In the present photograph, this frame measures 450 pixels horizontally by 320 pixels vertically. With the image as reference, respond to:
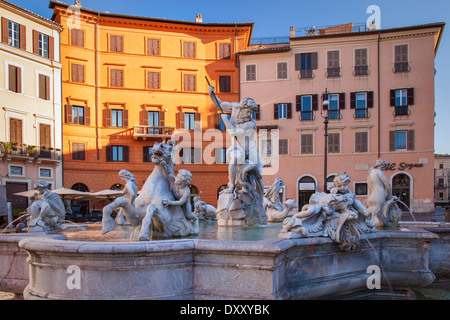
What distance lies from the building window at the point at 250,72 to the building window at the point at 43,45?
15.9 metres

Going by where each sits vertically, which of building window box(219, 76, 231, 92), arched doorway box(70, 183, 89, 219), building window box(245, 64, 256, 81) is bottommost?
arched doorway box(70, 183, 89, 219)

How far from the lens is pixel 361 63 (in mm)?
31828

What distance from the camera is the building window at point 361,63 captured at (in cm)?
3169

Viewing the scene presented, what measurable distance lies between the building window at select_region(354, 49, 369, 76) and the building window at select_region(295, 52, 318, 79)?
10.7 feet

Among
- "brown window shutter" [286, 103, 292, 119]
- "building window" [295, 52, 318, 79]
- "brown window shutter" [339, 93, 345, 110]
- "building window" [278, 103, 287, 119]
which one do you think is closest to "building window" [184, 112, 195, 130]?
"building window" [278, 103, 287, 119]

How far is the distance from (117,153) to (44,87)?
7.32 m

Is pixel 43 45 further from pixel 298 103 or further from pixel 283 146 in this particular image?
pixel 298 103

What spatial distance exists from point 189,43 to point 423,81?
1947cm

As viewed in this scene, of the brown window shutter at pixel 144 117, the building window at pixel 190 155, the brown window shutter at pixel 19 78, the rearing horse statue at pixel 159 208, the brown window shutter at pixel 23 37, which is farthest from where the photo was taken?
the building window at pixel 190 155

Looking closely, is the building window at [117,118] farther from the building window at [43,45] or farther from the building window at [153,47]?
the building window at [43,45]

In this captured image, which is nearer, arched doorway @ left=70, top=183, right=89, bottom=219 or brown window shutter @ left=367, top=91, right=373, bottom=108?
arched doorway @ left=70, top=183, right=89, bottom=219

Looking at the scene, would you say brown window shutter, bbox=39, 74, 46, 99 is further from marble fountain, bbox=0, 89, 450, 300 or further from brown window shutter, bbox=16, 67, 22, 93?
marble fountain, bbox=0, 89, 450, 300

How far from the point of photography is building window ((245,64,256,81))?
33.7 m

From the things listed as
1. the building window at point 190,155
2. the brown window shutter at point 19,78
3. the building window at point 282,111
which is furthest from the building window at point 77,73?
the building window at point 282,111
